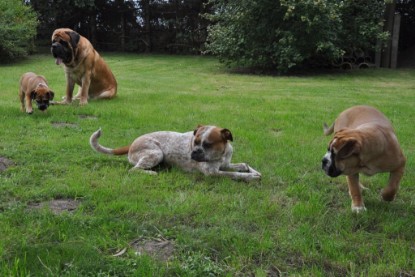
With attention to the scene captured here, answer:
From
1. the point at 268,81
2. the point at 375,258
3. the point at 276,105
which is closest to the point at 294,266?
the point at 375,258

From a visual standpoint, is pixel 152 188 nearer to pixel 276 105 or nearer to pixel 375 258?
pixel 375 258

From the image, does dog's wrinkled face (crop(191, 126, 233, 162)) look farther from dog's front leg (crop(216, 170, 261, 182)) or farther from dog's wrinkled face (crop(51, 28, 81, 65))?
dog's wrinkled face (crop(51, 28, 81, 65))

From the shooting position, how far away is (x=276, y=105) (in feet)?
32.8

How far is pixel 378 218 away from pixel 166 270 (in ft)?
6.75

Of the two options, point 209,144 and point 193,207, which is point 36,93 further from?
point 193,207

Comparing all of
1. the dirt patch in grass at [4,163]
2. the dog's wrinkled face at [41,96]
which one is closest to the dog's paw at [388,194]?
the dirt patch in grass at [4,163]

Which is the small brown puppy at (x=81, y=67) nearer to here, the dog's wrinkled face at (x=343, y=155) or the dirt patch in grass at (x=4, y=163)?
the dirt patch in grass at (x=4, y=163)

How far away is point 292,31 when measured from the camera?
17.0 meters

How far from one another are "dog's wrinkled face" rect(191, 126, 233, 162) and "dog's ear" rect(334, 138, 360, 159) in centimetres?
158

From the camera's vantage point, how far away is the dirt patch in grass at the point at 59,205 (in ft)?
13.4

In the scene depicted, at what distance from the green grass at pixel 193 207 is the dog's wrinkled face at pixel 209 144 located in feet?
0.85

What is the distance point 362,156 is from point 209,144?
177 centimetres

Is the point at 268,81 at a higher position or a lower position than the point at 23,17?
lower

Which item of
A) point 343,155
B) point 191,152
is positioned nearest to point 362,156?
point 343,155
